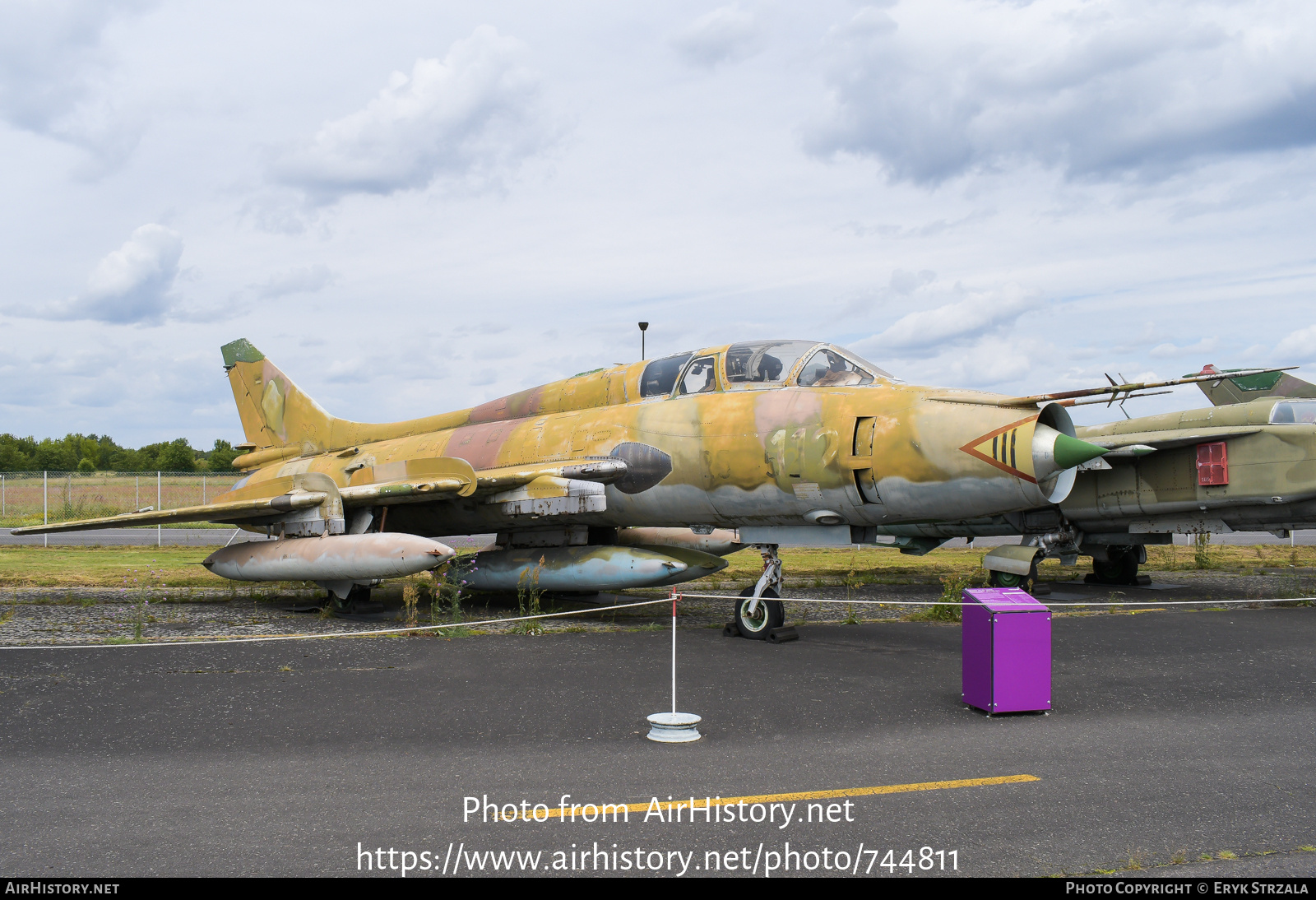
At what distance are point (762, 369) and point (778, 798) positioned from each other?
6.64 meters

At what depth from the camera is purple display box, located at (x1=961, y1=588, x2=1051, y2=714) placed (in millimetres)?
6496

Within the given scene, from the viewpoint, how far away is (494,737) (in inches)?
232

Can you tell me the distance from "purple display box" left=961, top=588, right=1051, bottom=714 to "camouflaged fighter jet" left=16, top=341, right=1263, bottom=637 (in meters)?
2.04

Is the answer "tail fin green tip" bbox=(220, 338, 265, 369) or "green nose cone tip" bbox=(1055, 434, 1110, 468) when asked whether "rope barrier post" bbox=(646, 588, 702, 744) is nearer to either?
"green nose cone tip" bbox=(1055, 434, 1110, 468)

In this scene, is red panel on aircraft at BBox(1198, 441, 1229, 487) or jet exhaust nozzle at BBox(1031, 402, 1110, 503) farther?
red panel on aircraft at BBox(1198, 441, 1229, 487)

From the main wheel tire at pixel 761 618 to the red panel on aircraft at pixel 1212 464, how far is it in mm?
8471

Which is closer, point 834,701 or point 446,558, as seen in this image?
point 834,701

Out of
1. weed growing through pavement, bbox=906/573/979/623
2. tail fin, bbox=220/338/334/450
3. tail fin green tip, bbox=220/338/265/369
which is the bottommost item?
weed growing through pavement, bbox=906/573/979/623

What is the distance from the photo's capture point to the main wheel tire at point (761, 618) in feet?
32.8

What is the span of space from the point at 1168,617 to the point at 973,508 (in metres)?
5.03

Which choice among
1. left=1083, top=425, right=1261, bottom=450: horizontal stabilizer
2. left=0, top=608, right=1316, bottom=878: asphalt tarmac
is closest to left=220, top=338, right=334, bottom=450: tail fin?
left=0, top=608, right=1316, bottom=878: asphalt tarmac

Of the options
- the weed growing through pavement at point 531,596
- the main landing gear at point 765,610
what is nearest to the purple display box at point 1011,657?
the main landing gear at point 765,610

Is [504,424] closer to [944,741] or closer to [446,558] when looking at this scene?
[446,558]

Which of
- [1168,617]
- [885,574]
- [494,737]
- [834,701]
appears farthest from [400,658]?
[885,574]
